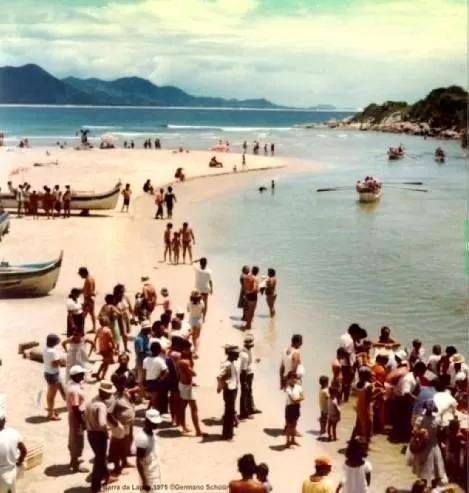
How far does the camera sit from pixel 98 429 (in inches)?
383

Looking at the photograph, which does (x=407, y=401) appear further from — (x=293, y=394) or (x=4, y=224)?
(x=4, y=224)

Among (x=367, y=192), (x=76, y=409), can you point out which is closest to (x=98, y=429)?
(x=76, y=409)

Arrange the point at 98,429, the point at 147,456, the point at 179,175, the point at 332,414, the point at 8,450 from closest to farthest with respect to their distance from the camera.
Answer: the point at 8,450 < the point at 147,456 < the point at 98,429 < the point at 332,414 < the point at 179,175

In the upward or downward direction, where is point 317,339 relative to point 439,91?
downward

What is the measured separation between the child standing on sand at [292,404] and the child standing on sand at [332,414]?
1.71 feet

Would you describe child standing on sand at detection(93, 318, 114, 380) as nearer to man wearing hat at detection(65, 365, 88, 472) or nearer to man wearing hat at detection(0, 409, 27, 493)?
man wearing hat at detection(65, 365, 88, 472)

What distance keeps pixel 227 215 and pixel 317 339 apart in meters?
20.1

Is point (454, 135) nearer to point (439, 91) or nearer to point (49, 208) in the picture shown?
point (439, 91)

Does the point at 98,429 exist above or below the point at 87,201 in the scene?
below

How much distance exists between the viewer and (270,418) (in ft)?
42.8

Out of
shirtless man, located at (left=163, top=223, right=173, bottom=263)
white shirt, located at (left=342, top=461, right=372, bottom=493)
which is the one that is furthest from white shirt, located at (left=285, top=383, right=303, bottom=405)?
shirtless man, located at (left=163, top=223, right=173, bottom=263)

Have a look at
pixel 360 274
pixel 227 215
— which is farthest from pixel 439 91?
pixel 360 274

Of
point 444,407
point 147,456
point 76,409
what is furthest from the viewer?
point 444,407

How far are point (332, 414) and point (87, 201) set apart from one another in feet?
77.3
